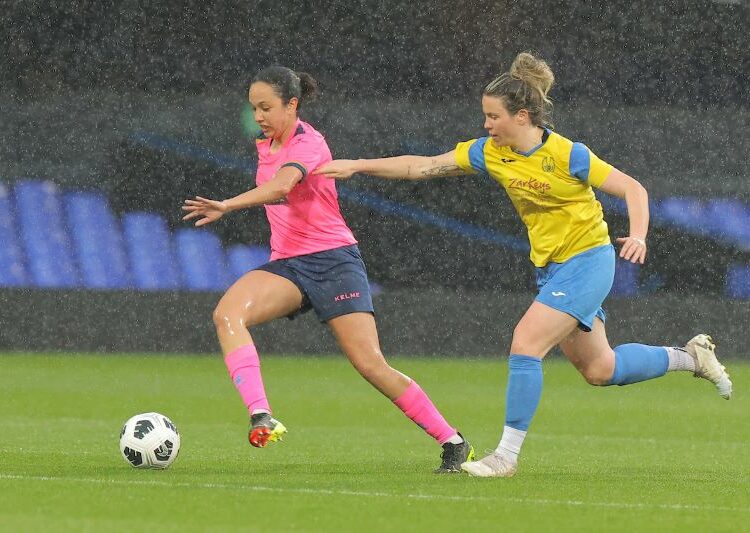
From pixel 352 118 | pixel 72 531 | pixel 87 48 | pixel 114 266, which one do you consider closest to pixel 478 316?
pixel 352 118

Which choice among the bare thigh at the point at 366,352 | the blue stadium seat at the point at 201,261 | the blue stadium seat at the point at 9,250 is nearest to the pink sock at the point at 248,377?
the bare thigh at the point at 366,352

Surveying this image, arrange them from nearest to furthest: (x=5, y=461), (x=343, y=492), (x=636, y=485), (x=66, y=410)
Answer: (x=343, y=492) < (x=636, y=485) < (x=5, y=461) < (x=66, y=410)

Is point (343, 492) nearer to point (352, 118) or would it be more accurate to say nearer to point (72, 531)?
point (72, 531)

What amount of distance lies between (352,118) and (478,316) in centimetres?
250

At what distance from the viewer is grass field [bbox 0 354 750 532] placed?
5.54m

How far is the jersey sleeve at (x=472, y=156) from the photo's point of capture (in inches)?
277

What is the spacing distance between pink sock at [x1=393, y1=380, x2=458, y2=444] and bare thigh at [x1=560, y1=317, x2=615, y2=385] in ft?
2.06

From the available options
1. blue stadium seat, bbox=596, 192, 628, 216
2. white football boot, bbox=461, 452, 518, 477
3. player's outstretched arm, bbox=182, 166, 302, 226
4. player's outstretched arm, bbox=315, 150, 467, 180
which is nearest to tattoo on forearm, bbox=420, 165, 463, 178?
player's outstretched arm, bbox=315, 150, 467, 180

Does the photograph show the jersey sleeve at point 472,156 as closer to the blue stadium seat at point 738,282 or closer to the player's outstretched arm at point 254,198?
the player's outstretched arm at point 254,198

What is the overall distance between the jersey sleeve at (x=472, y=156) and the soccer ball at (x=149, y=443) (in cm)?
168

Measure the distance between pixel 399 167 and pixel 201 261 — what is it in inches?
375

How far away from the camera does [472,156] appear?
7.06 metres

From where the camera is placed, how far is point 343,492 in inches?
245

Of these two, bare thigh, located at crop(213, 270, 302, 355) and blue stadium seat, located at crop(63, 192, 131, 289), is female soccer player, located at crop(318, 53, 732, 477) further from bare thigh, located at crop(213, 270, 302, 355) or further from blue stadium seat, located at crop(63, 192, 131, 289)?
blue stadium seat, located at crop(63, 192, 131, 289)
